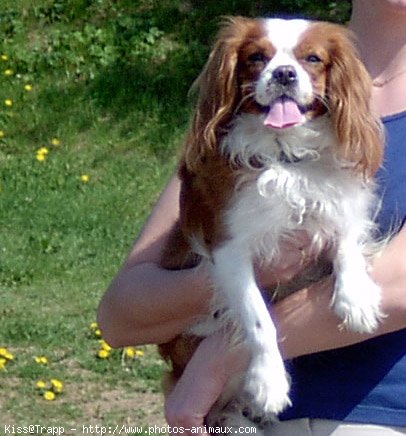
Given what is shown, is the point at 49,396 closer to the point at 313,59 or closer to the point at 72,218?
the point at 72,218

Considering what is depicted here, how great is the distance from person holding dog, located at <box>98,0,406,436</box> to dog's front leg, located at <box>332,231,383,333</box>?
0.07 ft

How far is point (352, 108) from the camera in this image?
9.04ft

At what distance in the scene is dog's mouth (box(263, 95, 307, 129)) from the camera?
2775mm

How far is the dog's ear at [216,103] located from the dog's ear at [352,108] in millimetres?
217

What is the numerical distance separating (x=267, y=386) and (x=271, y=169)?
49 centimetres

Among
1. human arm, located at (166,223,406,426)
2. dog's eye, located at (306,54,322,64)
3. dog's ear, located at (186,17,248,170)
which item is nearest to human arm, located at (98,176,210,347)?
human arm, located at (166,223,406,426)

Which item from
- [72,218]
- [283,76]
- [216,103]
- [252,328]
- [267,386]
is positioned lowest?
[72,218]

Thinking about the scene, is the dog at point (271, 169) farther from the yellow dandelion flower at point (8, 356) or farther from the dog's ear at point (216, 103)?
the yellow dandelion flower at point (8, 356)

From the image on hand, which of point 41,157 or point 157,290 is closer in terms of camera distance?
point 157,290

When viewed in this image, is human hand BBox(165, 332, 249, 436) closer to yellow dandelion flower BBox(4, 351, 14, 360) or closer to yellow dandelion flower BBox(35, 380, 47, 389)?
yellow dandelion flower BBox(35, 380, 47, 389)

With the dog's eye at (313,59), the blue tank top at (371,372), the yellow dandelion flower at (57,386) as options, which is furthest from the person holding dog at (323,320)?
Answer: the yellow dandelion flower at (57,386)

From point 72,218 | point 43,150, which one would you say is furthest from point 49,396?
point 43,150

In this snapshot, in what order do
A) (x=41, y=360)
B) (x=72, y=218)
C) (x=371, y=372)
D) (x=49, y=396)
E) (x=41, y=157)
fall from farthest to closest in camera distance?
(x=41, y=157), (x=72, y=218), (x=41, y=360), (x=49, y=396), (x=371, y=372)

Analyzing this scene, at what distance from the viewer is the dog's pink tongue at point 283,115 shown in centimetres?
278
